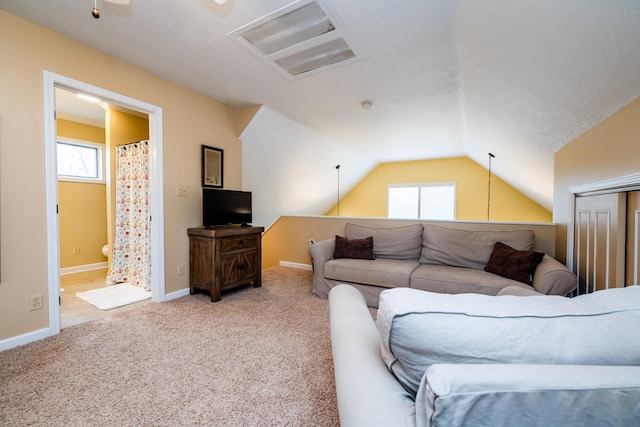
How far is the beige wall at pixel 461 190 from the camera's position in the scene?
18.1 feet

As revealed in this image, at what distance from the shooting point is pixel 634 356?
0.62 m

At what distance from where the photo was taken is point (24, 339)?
2.00 meters

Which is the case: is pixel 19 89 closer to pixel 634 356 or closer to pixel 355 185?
pixel 634 356

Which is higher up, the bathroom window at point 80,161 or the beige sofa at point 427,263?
the bathroom window at point 80,161

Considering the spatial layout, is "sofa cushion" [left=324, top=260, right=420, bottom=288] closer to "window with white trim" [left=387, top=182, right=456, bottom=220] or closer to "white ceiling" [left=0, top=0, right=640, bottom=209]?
"white ceiling" [left=0, top=0, right=640, bottom=209]

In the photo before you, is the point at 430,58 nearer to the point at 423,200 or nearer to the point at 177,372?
the point at 177,372

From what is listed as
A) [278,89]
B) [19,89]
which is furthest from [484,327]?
[19,89]

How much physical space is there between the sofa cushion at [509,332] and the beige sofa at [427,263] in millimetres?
1698

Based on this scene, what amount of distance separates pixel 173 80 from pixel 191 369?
2789mm

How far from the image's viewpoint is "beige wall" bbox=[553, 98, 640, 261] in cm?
155

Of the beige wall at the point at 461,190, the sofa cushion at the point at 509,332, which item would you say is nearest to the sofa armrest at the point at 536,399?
the sofa cushion at the point at 509,332

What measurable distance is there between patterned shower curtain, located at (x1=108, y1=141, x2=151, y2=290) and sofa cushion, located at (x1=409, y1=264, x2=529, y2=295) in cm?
320

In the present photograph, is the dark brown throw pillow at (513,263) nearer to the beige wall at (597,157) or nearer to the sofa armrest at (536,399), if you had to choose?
the beige wall at (597,157)

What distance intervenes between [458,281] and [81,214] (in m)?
5.38
